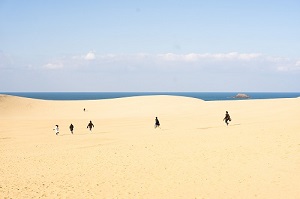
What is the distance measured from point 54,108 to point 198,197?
58636mm

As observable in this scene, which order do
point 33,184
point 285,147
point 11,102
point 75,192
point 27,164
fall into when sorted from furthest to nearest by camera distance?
point 11,102, point 285,147, point 27,164, point 33,184, point 75,192

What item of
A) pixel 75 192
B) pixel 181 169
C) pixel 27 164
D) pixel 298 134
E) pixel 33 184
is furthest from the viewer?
pixel 298 134

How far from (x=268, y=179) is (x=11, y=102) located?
57907mm

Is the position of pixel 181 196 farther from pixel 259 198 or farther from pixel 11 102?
pixel 11 102

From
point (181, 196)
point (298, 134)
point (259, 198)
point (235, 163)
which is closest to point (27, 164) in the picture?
point (181, 196)

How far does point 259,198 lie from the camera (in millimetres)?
12852

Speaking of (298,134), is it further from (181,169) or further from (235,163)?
(181,169)

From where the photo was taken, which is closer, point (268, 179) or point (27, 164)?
point (268, 179)

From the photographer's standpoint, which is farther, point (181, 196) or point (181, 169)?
point (181, 169)

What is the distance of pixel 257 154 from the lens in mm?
19344

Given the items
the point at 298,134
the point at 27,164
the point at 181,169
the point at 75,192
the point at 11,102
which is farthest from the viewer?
the point at 11,102

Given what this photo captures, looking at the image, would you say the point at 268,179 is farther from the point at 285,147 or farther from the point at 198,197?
the point at 285,147

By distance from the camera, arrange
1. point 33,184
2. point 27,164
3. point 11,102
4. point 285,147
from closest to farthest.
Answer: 1. point 33,184
2. point 27,164
3. point 285,147
4. point 11,102

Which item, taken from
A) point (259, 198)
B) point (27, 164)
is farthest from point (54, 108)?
point (259, 198)
